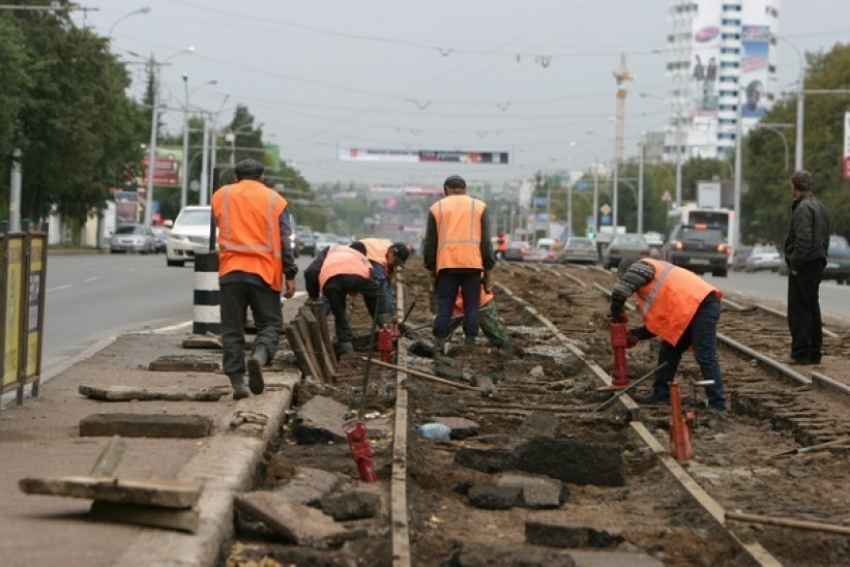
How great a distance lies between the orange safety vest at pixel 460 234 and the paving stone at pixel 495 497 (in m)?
6.47

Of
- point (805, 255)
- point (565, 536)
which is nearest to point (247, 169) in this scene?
point (565, 536)

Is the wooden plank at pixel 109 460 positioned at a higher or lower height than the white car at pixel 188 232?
lower

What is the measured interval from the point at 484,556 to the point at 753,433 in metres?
5.16

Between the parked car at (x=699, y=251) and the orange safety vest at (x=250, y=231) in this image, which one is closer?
the orange safety vest at (x=250, y=231)

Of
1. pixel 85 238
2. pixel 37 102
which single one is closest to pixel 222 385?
pixel 37 102

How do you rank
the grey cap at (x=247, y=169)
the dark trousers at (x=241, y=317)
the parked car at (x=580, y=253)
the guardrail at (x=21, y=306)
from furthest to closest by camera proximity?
the parked car at (x=580, y=253)
the grey cap at (x=247, y=169)
the dark trousers at (x=241, y=317)
the guardrail at (x=21, y=306)

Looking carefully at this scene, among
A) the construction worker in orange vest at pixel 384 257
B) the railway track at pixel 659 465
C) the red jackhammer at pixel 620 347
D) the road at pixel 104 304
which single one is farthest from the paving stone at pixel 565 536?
the construction worker in orange vest at pixel 384 257

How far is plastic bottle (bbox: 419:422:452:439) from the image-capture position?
1038cm

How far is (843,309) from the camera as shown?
26.8 meters

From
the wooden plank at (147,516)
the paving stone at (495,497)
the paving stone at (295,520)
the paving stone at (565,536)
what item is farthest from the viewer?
the paving stone at (495,497)

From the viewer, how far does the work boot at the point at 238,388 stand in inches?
428

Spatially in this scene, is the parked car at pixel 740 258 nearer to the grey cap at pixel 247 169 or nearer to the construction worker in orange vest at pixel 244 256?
the grey cap at pixel 247 169

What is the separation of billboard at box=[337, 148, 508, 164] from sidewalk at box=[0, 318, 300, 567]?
361ft

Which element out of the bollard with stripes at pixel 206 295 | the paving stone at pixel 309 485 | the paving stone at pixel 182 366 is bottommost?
the paving stone at pixel 309 485
